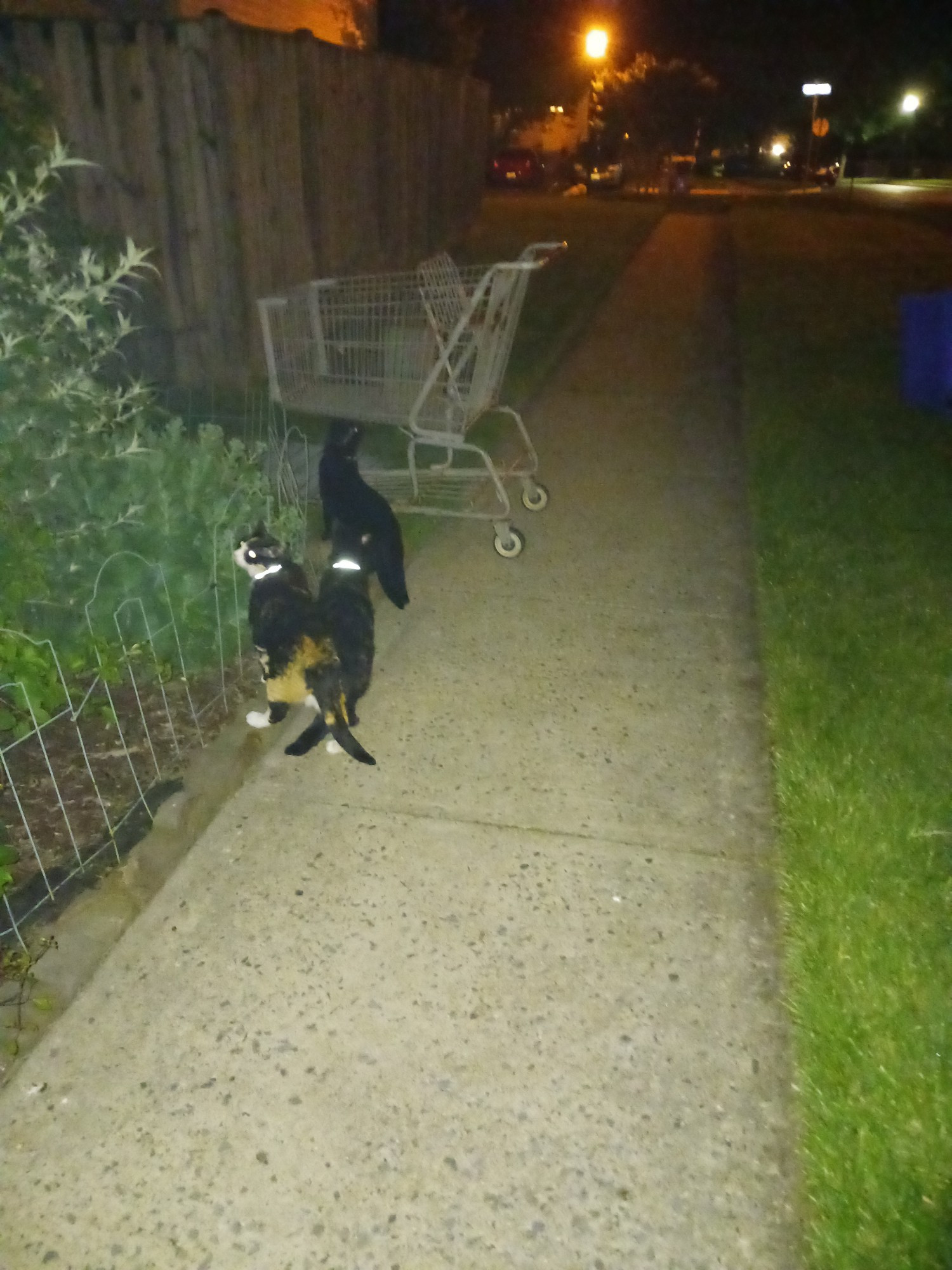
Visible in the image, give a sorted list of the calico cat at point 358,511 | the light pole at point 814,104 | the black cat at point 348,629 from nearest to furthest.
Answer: the black cat at point 348,629
the calico cat at point 358,511
the light pole at point 814,104

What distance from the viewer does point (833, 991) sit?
8.36ft

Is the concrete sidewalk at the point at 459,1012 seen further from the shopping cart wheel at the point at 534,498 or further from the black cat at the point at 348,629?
the shopping cart wheel at the point at 534,498

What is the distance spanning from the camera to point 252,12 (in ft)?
41.0

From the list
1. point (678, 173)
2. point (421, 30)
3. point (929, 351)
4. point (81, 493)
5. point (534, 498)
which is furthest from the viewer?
point (678, 173)

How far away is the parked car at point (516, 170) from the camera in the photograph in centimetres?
3131

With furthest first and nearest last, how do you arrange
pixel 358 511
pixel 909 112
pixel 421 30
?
pixel 909 112
pixel 421 30
pixel 358 511

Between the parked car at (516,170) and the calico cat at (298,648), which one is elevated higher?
the parked car at (516,170)

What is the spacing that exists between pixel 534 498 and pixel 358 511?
1887 mm

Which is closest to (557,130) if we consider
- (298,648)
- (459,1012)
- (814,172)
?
(814,172)

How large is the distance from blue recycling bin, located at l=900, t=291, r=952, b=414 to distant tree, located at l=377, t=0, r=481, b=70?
18506 millimetres

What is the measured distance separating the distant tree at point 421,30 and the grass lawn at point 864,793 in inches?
753

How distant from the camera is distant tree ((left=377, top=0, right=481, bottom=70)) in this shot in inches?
880

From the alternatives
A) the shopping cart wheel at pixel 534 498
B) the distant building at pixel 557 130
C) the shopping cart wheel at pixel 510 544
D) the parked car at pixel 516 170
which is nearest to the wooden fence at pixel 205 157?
the shopping cart wheel at pixel 534 498

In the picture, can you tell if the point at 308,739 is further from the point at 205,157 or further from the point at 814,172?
the point at 814,172
